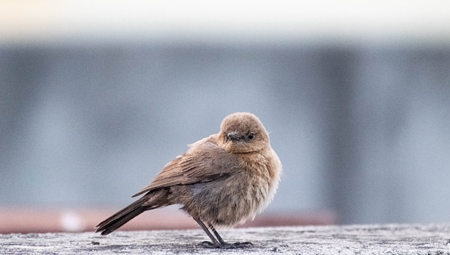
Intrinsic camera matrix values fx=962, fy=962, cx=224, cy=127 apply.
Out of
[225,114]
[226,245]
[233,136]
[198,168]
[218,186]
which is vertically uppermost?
[225,114]

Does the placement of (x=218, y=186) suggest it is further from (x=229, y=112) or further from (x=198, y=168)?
(x=229, y=112)

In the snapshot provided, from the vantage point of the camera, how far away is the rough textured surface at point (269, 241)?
515cm

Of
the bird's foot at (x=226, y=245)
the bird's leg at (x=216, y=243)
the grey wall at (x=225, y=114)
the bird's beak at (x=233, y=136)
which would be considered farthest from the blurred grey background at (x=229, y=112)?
the bird's foot at (x=226, y=245)

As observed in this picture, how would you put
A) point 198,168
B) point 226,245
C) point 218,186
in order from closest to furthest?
point 226,245, point 218,186, point 198,168

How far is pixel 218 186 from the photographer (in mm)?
5668

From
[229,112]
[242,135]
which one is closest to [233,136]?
[242,135]

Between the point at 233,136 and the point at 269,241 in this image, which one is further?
the point at 233,136

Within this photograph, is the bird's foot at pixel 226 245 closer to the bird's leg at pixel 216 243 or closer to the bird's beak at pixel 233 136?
the bird's leg at pixel 216 243

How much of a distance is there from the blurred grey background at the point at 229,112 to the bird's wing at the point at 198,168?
3.04m

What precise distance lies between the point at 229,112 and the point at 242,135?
300 centimetres

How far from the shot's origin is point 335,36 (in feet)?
31.5

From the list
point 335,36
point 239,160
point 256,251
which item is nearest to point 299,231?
point 239,160

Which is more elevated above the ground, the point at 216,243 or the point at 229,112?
the point at 229,112

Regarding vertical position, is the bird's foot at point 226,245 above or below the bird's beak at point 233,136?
below
